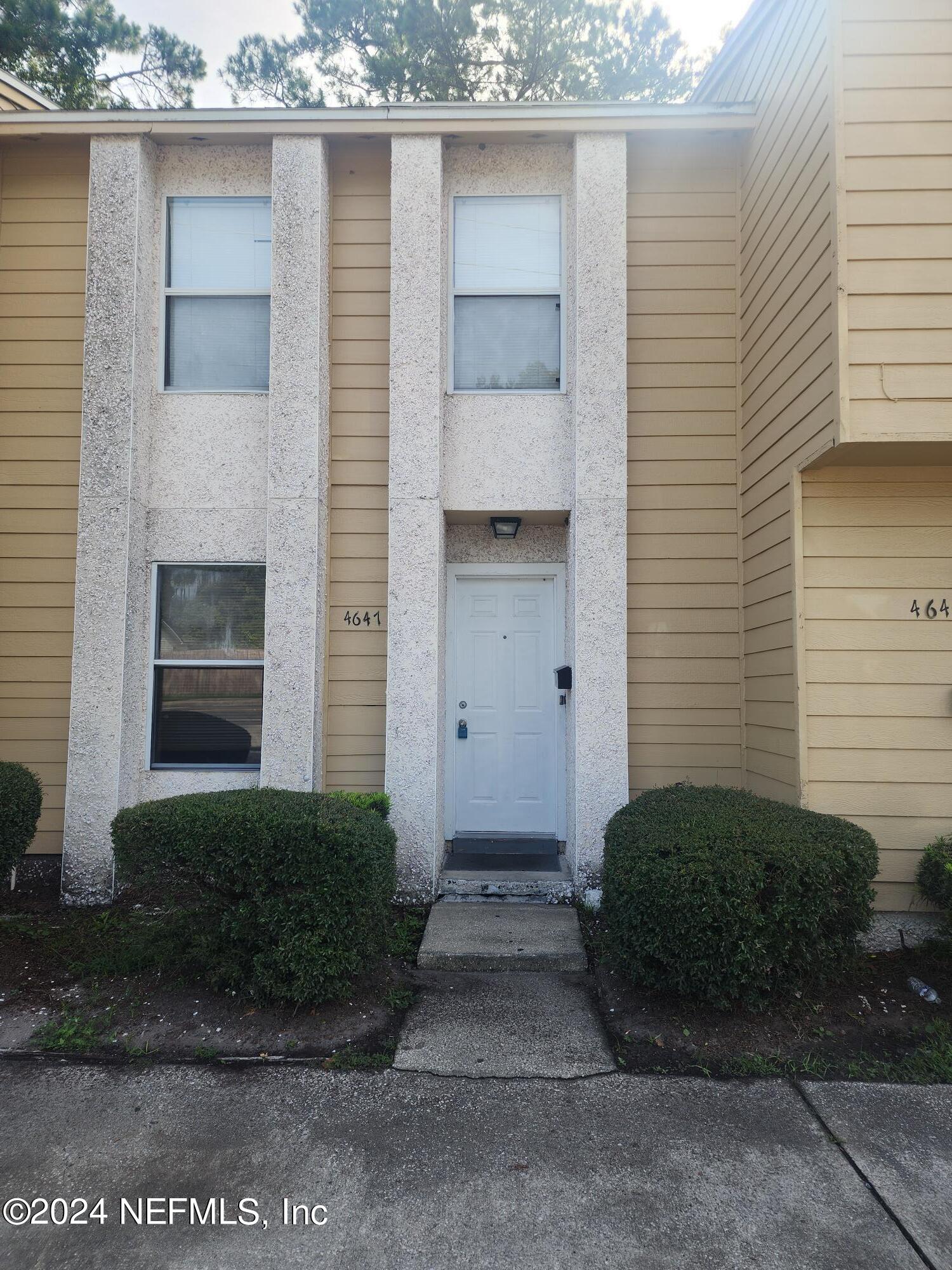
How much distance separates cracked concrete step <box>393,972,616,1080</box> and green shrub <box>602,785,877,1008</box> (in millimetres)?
377

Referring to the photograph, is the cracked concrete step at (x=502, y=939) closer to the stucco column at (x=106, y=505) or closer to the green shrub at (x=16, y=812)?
the stucco column at (x=106, y=505)

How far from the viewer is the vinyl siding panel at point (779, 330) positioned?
415cm

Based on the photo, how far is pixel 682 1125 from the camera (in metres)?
2.88


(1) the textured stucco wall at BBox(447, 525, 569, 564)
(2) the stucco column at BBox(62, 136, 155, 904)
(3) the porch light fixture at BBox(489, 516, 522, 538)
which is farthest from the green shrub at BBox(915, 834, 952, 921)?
(2) the stucco column at BBox(62, 136, 155, 904)

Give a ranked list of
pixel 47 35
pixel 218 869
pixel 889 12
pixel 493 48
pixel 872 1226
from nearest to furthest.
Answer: pixel 872 1226
pixel 218 869
pixel 889 12
pixel 47 35
pixel 493 48

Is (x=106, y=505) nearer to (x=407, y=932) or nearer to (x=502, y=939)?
(x=407, y=932)

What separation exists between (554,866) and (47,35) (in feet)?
38.4

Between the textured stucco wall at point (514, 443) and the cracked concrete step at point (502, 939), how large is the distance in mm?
2888

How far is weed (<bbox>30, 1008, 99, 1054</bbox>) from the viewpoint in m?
3.44

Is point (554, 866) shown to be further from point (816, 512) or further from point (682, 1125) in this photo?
point (816, 512)

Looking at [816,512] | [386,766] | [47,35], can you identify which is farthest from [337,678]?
[47,35]

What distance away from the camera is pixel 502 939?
4508 mm

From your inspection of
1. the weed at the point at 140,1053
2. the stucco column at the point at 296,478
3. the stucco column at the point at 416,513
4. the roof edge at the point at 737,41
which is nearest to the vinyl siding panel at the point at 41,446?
the stucco column at the point at 296,478

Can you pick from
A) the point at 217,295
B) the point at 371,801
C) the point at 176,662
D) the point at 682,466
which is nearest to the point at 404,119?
the point at 217,295
